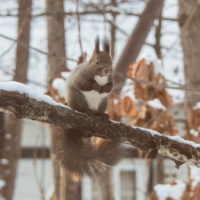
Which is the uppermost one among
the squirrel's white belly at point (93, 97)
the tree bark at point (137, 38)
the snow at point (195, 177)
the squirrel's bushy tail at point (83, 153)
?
the tree bark at point (137, 38)

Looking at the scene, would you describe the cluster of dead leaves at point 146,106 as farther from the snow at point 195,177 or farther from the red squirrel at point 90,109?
the red squirrel at point 90,109

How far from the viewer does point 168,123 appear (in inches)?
117

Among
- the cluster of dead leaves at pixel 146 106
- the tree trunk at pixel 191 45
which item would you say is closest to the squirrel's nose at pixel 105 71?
the cluster of dead leaves at pixel 146 106

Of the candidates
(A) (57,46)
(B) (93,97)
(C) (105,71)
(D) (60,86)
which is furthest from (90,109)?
(A) (57,46)

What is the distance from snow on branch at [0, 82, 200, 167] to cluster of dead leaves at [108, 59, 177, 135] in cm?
94

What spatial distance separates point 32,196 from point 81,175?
21.7ft

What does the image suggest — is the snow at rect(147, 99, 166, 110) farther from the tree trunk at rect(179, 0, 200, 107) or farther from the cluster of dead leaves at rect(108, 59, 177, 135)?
the tree trunk at rect(179, 0, 200, 107)

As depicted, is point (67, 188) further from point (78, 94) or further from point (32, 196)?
point (32, 196)

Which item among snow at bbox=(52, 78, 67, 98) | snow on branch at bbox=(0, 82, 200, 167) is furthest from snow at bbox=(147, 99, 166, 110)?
snow on branch at bbox=(0, 82, 200, 167)

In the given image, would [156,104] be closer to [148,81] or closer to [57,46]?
[148,81]

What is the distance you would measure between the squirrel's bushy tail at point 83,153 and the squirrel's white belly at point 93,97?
21 centimetres

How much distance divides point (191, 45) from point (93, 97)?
174 centimetres

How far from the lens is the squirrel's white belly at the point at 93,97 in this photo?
7.52 ft

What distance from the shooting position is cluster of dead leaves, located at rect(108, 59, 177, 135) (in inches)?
114
